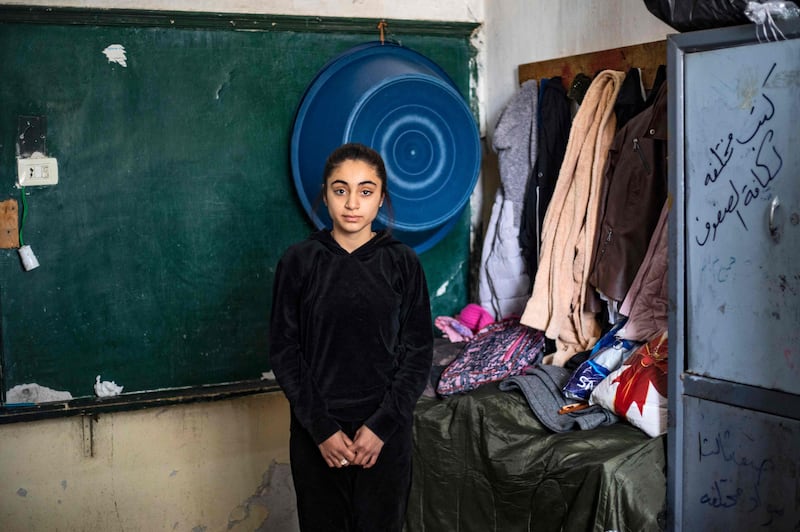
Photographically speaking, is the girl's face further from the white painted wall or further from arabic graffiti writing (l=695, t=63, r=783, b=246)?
the white painted wall

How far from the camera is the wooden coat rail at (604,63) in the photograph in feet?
9.55

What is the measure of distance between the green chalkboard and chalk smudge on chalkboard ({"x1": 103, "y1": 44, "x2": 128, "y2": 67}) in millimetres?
17

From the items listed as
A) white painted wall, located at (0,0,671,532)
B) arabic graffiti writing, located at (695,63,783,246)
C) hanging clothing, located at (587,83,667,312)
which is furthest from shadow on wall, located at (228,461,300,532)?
arabic graffiti writing, located at (695,63,783,246)

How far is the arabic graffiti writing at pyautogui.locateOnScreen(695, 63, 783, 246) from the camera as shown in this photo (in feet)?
6.88

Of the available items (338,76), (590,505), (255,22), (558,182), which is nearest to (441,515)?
(590,505)

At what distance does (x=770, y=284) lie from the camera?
6.96 ft

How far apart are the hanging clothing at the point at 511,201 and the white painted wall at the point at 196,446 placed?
27 cm

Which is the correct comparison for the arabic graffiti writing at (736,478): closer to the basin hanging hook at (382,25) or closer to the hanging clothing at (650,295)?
the hanging clothing at (650,295)

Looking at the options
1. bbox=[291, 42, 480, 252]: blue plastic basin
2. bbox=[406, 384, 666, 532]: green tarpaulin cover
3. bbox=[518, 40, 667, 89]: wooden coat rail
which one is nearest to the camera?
bbox=[406, 384, 666, 532]: green tarpaulin cover

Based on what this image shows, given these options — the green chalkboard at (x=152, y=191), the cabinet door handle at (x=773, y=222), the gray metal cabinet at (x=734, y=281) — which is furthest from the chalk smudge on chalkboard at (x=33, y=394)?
the cabinet door handle at (x=773, y=222)

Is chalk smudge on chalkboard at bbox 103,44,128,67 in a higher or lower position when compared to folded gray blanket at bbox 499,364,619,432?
higher

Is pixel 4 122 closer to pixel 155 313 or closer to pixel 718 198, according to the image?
pixel 155 313

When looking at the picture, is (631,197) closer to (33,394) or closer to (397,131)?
(397,131)

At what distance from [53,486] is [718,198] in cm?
241
